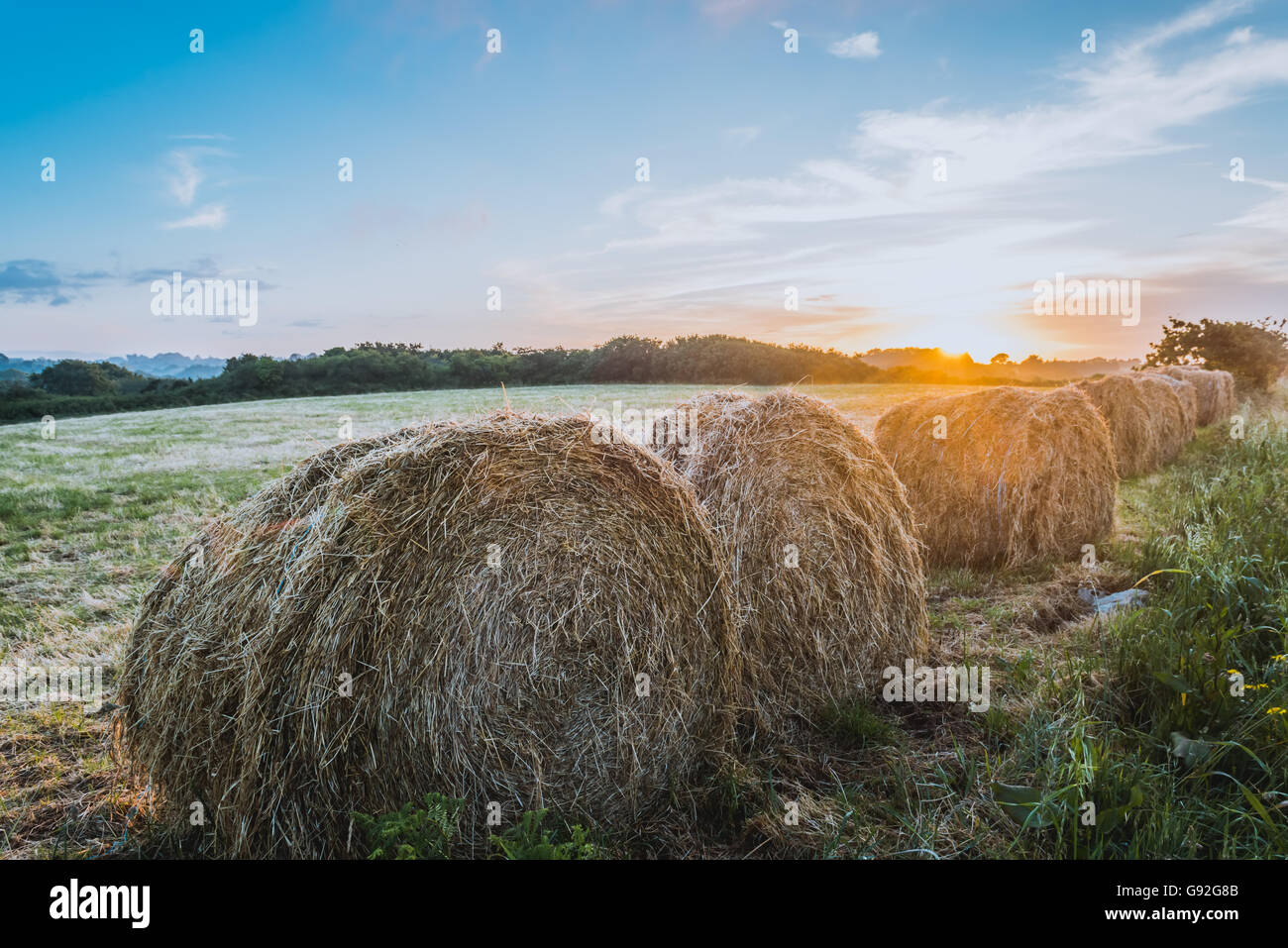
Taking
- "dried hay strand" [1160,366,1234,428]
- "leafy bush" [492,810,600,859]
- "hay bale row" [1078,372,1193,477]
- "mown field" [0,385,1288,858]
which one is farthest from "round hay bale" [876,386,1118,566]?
"dried hay strand" [1160,366,1234,428]

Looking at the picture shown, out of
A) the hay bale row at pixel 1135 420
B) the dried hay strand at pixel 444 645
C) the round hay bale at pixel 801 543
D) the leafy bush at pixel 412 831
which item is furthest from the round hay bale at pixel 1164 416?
the leafy bush at pixel 412 831

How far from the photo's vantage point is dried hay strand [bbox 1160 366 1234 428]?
2128 cm

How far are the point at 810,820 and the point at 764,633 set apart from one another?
143 cm

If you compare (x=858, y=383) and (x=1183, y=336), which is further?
(x=858, y=383)

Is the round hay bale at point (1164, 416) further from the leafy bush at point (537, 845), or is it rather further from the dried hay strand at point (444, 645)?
the leafy bush at point (537, 845)

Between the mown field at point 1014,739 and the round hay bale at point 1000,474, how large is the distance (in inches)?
22.7

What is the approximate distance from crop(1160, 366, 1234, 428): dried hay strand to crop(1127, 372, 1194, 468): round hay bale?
5.33 meters

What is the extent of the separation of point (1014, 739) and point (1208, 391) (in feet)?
73.4

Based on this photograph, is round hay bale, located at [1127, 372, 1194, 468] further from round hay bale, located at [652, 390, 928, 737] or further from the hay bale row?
round hay bale, located at [652, 390, 928, 737]

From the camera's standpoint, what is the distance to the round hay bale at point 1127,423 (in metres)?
13.9

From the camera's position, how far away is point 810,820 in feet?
12.4

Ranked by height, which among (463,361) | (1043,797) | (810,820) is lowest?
(810,820)
